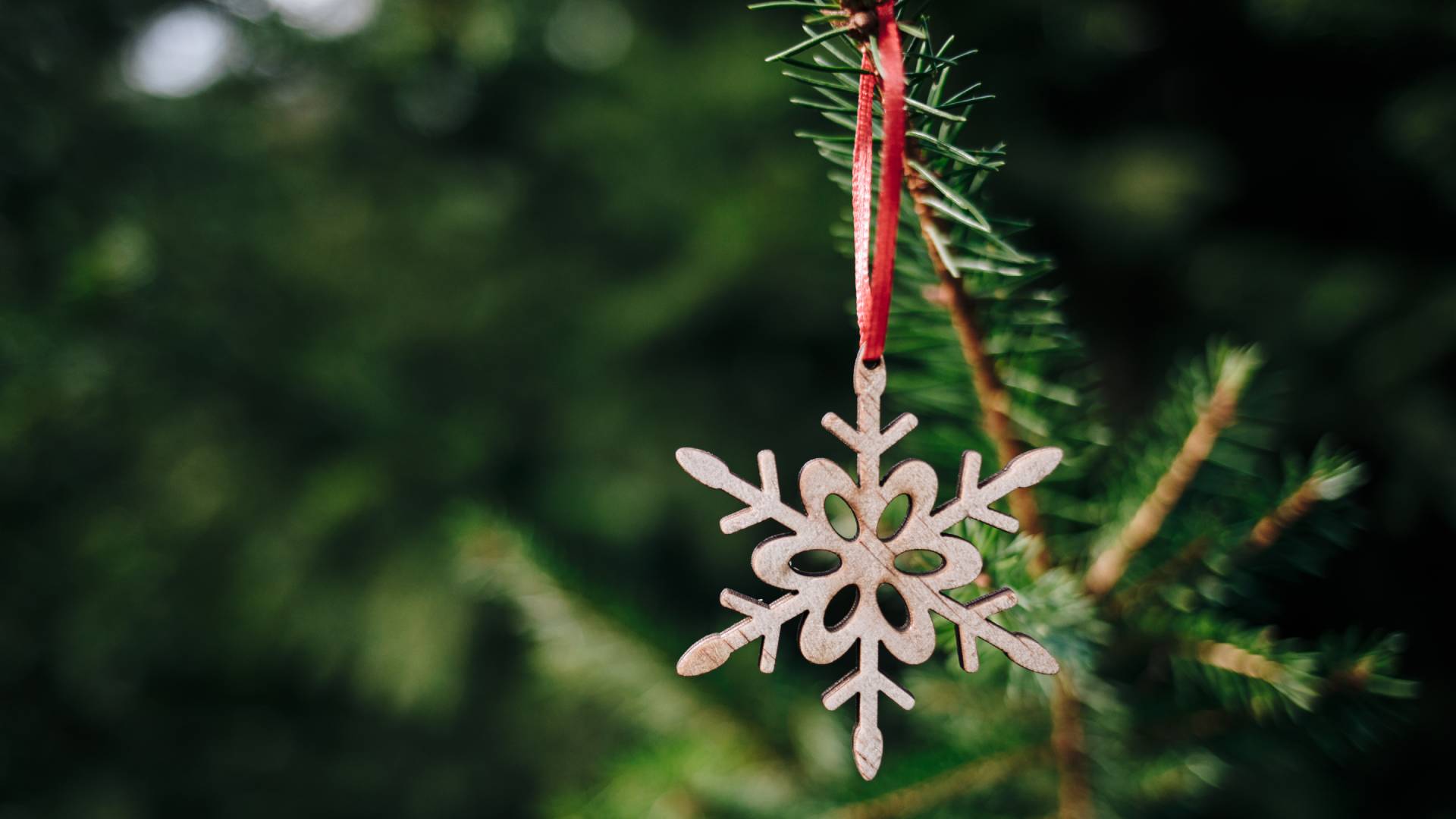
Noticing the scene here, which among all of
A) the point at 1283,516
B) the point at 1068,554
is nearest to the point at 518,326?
the point at 1068,554

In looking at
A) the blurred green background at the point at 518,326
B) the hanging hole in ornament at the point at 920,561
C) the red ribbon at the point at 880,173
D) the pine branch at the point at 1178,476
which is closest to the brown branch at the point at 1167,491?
the pine branch at the point at 1178,476

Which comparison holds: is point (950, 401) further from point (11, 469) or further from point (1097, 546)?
point (11, 469)

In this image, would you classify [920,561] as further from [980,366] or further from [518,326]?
[518,326]

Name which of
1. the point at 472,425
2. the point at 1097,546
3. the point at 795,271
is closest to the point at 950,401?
the point at 1097,546

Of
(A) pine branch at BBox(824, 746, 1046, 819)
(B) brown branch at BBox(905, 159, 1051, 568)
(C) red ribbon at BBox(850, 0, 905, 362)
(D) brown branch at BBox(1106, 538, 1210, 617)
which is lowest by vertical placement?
(A) pine branch at BBox(824, 746, 1046, 819)

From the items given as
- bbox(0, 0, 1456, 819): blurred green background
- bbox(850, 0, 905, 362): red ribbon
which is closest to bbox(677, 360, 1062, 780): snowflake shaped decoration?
bbox(850, 0, 905, 362): red ribbon

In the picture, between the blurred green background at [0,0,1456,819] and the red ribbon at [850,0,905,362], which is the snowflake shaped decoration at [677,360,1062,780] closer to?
the red ribbon at [850,0,905,362]

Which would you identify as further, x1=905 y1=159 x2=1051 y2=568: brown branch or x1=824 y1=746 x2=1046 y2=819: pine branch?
x1=824 y1=746 x2=1046 y2=819: pine branch
